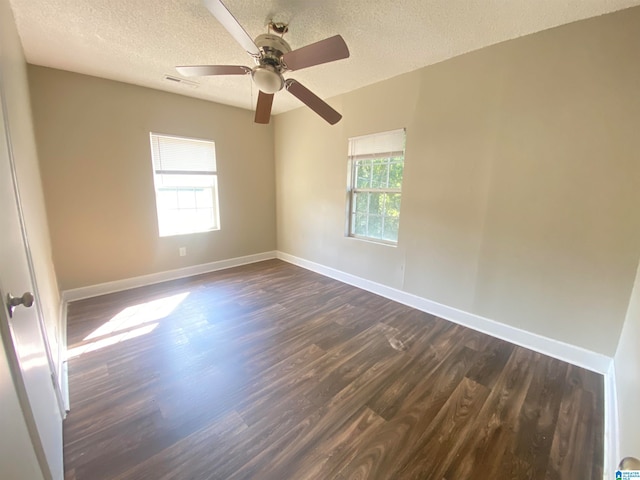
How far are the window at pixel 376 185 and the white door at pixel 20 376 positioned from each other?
2.94 meters

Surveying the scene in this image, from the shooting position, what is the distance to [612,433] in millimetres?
1444

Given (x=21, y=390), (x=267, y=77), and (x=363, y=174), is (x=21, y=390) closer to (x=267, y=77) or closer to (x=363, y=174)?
(x=267, y=77)

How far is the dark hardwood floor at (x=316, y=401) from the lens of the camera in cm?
133

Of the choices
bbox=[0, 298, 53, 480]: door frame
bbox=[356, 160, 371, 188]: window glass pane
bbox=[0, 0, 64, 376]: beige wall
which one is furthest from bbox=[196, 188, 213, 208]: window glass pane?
bbox=[0, 298, 53, 480]: door frame

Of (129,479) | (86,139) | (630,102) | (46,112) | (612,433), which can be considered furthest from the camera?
(86,139)

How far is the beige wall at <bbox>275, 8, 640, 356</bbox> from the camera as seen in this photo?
183 centimetres

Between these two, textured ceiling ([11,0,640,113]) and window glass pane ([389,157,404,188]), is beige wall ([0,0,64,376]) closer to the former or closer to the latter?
textured ceiling ([11,0,640,113])

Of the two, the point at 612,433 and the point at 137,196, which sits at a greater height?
the point at 137,196

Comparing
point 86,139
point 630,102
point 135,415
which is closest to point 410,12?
point 630,102

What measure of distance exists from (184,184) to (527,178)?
3979 millimetres

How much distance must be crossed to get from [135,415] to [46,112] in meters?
3.16

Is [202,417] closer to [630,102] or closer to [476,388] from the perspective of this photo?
[476,388]

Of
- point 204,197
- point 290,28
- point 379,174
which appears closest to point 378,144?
point 379,174

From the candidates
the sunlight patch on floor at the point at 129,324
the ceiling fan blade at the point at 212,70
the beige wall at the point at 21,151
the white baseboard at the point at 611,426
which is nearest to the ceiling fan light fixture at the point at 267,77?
the ceiling fan blade at the point at 212,70
